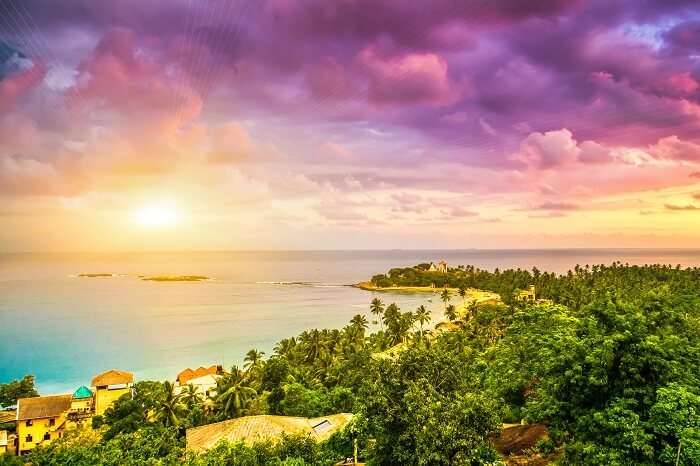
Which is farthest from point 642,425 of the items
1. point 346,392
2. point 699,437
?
point 346,392

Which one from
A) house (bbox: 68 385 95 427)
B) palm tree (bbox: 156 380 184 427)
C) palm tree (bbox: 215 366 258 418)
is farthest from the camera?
house (bbox: 68 385 95 427)

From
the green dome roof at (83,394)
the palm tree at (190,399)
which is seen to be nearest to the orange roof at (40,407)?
the green dome roof at (83,394)

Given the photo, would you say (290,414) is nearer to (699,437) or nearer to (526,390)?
(526,390)

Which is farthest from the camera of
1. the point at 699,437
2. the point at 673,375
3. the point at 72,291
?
the point at 72,291

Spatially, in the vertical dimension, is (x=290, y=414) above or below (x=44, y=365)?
above

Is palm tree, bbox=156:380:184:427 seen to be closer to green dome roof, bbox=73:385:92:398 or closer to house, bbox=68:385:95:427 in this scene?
house, bbox=68:385:95:427

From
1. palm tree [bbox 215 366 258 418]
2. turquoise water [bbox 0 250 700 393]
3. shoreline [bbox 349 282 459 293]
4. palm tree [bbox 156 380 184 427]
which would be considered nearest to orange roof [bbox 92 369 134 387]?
palm tree [bbox 156 380 184 427]
